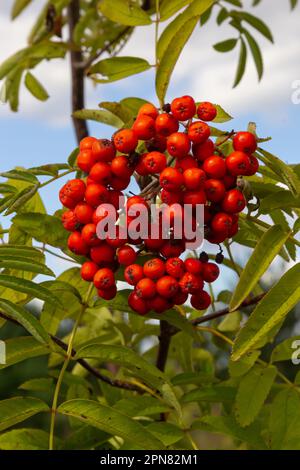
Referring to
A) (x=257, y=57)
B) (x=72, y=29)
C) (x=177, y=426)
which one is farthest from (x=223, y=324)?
(x=72, y=29)

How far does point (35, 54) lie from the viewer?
259 centimetres

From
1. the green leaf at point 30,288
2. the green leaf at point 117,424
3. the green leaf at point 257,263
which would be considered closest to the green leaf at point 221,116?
the green leaf at point 257,263

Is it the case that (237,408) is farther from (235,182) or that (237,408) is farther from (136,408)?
(235,182)

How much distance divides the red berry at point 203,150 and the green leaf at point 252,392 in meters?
0.59

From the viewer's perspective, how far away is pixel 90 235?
126cm

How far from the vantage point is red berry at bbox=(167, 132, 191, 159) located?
3.99 feet

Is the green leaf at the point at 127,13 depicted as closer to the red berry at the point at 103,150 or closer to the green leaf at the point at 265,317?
the red berry at the point at 103,150

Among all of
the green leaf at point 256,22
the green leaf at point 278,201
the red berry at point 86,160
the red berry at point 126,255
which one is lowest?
the red berry at point 126,255

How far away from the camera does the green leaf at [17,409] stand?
1.26m

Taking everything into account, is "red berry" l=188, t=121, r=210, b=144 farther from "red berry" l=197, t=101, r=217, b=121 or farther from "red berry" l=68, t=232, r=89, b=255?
"red berry" l=68, t=232, r=89, b=255

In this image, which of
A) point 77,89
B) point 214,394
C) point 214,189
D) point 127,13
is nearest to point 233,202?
point 214,189

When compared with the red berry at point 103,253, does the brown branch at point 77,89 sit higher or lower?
higher

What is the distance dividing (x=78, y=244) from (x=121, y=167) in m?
0.18

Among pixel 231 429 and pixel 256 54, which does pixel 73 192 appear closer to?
pixel 231 429
